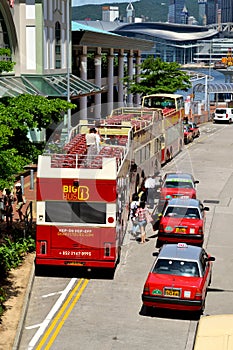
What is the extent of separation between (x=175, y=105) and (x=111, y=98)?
2460 cm

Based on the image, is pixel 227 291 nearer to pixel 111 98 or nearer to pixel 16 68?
pixel 16 68

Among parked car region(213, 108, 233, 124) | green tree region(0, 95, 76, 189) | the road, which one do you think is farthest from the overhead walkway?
green tree region(0, 95, 76, 189)

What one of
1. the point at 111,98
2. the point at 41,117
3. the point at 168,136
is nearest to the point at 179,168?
the point at 168,136

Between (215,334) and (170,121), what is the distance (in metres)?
33.6

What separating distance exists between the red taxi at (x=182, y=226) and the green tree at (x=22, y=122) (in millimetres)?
5196

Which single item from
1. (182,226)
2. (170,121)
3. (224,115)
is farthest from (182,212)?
(224,115)

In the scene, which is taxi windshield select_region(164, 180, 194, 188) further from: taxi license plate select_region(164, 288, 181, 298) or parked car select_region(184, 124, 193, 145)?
parked car select_region(184, 124, 193, 145)

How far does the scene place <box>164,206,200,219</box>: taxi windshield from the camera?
77.1 ft

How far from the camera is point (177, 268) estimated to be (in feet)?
56.1

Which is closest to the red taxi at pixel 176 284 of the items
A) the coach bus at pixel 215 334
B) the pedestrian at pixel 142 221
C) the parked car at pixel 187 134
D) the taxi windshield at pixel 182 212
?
the coach bus at pixel 215 334

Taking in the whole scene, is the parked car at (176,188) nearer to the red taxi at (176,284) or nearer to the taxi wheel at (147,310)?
the red taxi at (176,284)

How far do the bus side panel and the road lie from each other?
2.41ft

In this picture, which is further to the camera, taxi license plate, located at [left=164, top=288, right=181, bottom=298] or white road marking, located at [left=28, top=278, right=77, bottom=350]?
taxi license plate, located at [left=164, top=288, right=181, bottom=298]

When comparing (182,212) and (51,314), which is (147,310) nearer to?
(51,314)
